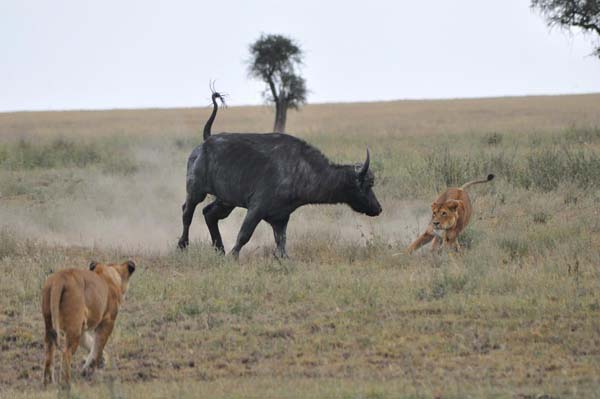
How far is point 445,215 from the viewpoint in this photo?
42.0ft

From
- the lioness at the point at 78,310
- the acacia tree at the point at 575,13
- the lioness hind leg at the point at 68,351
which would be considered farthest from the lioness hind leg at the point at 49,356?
the acacia tree at the point at 575,13

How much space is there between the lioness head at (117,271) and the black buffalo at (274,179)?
14.7ft

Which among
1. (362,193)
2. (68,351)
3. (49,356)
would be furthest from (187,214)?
(68,351)

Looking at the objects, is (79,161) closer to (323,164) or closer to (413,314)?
(323,164)

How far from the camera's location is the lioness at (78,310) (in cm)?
763

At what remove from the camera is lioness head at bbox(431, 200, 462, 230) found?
12797mm

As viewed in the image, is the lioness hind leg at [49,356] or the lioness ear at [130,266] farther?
the lioness ear at [130,266]

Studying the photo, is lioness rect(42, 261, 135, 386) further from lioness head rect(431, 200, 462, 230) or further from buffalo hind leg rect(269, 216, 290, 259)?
lioness head rect(431, 200, 462, 230)

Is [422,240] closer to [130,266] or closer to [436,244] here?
[436,244]

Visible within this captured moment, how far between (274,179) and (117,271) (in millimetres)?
4773

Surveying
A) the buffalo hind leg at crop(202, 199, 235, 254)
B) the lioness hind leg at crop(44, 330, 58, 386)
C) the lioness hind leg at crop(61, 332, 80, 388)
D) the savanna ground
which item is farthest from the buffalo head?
the lioness hind leg at crop(61, 332, 80, 388)

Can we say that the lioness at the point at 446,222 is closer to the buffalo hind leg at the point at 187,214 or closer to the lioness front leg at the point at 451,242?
the lioness front leg at the point at 451,242

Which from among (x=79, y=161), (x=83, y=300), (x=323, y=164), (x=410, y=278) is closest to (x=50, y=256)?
(x=323, y=164)

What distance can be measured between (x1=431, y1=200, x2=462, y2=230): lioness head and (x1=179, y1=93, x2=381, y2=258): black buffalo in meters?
1.03
